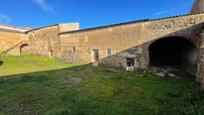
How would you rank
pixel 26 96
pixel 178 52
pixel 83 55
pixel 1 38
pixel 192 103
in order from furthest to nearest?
1. pixel 1 38
2. pixel 83 55
3. pixel 178 52
4. pixel 26 96
5. pixel 192 103

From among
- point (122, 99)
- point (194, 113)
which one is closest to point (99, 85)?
point (122, 99)

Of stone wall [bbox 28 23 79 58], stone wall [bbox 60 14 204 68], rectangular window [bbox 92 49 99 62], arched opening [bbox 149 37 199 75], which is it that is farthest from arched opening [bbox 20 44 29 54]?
arched opening [bbox 149 37 199 75]

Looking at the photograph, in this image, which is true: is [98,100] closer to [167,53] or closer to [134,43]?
[134,43]

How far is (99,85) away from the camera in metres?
9.07

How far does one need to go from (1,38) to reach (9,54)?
242 cm

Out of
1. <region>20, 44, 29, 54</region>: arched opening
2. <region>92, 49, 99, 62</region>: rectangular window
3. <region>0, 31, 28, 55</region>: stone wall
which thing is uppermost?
<region>0, 31, 28, 55</region>: stone wall

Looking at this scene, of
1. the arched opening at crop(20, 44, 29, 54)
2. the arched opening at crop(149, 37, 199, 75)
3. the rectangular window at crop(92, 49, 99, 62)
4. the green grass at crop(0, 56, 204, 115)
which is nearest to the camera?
the green grass at crop(0, 56, 204, 115)

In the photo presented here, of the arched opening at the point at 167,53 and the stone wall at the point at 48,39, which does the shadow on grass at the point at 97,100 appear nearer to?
the arched opening at the point at 167,53

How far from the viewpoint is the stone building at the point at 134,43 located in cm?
1099

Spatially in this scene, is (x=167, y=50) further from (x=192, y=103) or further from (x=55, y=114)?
(x=55, y=114)

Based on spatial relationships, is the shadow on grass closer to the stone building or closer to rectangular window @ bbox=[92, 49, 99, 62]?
the stone building

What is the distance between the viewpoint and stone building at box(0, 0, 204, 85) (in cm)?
1099

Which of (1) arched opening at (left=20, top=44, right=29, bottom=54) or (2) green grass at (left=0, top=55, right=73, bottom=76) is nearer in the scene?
(2) green grass at (left=0, top=55, right=73, bottom=76)

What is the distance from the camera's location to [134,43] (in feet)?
44.0
